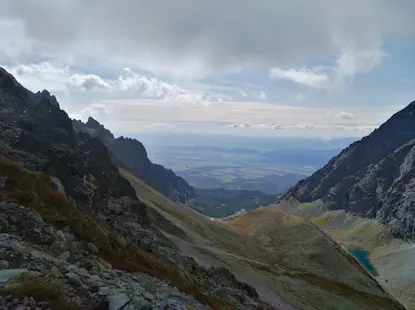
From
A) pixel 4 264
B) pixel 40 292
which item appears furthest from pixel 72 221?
pixel 40 292

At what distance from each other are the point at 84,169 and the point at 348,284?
233ft

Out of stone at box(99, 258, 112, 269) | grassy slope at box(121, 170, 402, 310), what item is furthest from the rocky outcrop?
grassy slope at box(121, 170, 402, 310)

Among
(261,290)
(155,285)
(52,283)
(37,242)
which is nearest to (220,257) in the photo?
(261,290)

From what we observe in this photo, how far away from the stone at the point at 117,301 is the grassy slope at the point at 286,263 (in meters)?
37.3

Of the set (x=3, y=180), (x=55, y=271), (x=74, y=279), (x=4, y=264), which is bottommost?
(x=74, y=279)

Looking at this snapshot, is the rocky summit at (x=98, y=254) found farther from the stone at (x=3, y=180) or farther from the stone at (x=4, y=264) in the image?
the stone at (x=3, y=180)

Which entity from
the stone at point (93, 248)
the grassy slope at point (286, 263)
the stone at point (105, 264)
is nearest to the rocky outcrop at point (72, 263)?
the stone at point (93, 248)

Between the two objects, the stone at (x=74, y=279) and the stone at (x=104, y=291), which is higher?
the stone at (x=74, y=279)

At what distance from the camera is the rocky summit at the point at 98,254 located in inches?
676

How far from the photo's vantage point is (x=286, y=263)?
99.3 meters

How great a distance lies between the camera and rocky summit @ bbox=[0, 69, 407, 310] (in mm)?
17172

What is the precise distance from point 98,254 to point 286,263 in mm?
83620

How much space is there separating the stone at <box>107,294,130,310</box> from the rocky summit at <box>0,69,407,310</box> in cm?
5

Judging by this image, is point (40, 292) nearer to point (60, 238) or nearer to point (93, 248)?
point (60, 238)
